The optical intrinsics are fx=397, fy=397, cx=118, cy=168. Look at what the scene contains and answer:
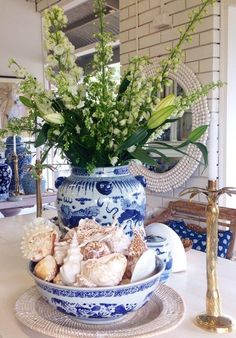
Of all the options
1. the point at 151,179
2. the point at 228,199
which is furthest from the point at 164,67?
the point at 151,179

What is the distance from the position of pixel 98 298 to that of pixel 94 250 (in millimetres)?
87

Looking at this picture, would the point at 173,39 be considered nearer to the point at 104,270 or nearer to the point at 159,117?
the point at 159,117

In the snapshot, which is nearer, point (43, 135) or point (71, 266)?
point (71, 266)

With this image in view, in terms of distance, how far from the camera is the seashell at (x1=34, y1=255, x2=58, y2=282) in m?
0.76

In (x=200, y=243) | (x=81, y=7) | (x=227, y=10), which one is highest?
(x=81, y=7)

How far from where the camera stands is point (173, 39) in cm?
202

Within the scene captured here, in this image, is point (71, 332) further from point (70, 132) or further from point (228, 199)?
point (228, 199)

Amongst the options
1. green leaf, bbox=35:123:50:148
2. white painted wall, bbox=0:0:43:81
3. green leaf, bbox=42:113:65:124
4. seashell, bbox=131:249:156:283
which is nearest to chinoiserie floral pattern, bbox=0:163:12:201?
white painted wall, bbox=0:0:43:81

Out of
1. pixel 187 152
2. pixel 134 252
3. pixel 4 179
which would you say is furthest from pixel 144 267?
pixel 4 179

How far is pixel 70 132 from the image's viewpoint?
39.4 inches

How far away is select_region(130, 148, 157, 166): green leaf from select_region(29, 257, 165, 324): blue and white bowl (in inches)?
12.9

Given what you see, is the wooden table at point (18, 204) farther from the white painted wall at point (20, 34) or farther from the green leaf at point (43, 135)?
the green leaf at point (43, 135)

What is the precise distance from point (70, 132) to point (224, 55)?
3.55 feet

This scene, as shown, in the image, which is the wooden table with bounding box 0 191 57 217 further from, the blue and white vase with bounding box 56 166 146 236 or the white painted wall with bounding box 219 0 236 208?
the blue and white vase with bounding box 56 166 146 236
